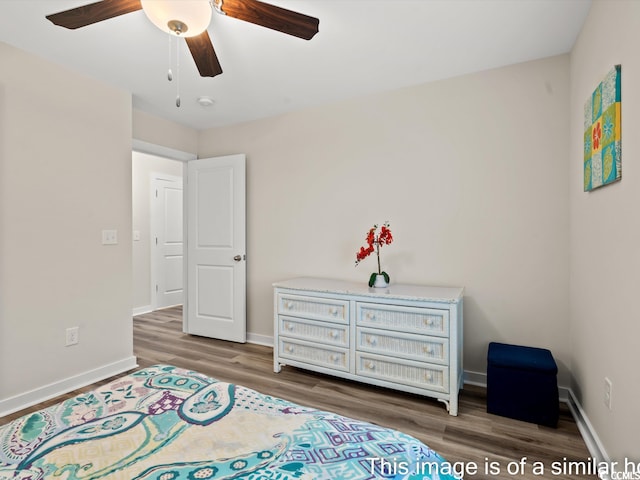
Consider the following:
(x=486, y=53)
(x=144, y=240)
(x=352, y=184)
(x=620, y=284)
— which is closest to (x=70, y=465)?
(x=620, y=284)

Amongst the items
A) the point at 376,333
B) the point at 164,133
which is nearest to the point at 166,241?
the point at 164,133

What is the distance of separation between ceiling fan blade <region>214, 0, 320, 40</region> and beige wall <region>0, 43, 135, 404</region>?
1.85m

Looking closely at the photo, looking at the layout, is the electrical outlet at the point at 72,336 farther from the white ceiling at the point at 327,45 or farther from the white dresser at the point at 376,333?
the white ceiling at the point at 327,45

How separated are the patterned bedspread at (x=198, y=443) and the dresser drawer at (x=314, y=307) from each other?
161cm

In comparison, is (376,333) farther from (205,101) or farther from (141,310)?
(141,310)

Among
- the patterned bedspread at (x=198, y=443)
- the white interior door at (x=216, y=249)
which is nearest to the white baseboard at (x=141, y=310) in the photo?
the white interior door at (x=216, y=249)

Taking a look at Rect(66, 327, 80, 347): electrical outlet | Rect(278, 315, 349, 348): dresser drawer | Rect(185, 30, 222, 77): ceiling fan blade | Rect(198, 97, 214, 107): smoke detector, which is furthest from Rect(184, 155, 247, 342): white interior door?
Rect(185, 30, 222, 77): ceiling fan blade

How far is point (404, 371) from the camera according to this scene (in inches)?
101

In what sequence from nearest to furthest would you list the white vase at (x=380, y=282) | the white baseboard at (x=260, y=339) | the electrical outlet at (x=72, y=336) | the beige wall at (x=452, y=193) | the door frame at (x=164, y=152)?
the beige wall at (x=452, y=193) → the electrical outlet at (x=72, y=336) → the white vase at (x=380, y=282) → the door frame at (x=164, y=152) → the white baseboard at (x=260, y=339)

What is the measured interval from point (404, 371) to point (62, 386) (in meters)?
2.60

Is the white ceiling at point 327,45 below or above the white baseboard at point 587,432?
above

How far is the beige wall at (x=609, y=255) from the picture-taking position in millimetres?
1450

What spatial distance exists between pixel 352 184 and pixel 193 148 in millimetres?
2154

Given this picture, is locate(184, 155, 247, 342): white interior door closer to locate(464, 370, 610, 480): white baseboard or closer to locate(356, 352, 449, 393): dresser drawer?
locate(356, 352, 449, 393): dresser drawer
